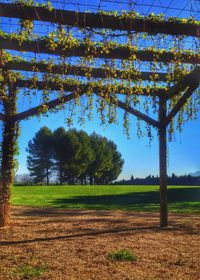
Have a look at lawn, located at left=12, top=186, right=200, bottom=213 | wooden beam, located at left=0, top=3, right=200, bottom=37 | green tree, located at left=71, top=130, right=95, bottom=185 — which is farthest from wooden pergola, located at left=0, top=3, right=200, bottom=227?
green tree, located at left=71, top=130, right=95, bottom=185

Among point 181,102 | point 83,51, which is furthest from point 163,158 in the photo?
point 83,51

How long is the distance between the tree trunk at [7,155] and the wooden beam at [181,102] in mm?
3434

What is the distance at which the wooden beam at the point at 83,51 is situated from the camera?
608 cm

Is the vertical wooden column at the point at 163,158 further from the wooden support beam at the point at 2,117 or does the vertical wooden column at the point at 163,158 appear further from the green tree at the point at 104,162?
the green tree at the point at 104,162

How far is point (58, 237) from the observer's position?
8.31 meters

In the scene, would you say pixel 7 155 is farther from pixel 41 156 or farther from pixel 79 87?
pixel 41 156

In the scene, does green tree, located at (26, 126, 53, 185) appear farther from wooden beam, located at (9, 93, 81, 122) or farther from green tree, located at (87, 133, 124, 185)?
wooden beam, located at (9, 93, 81, 122)

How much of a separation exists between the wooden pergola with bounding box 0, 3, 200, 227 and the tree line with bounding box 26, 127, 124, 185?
61427mm

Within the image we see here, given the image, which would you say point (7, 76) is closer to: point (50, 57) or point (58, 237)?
point (50, 57)

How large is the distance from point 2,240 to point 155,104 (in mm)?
4482

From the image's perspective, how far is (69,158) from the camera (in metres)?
73.2

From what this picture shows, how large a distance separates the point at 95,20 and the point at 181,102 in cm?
429

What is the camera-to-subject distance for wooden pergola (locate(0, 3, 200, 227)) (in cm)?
498

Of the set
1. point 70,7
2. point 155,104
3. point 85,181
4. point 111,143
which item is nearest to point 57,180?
point 85,181
